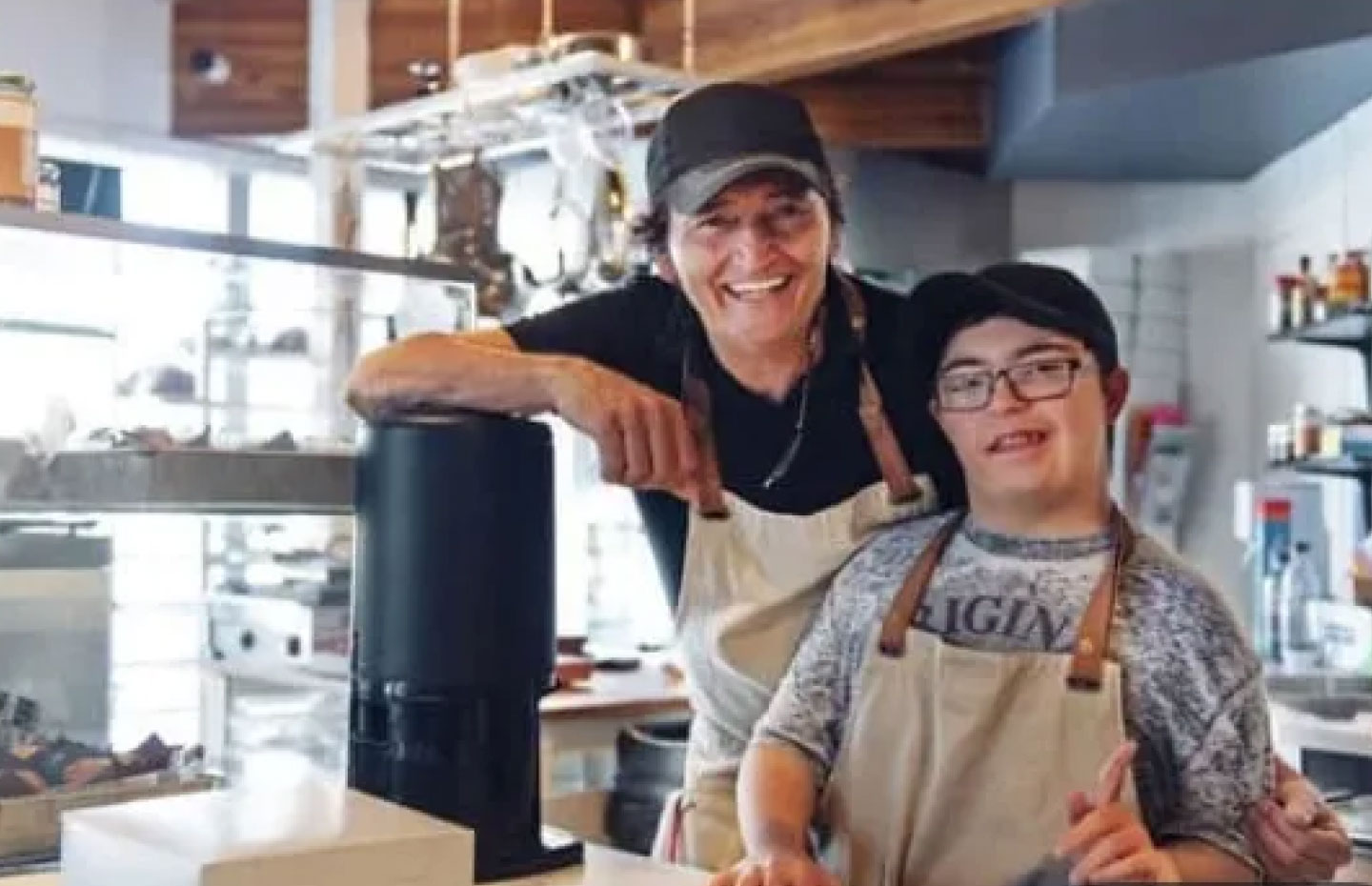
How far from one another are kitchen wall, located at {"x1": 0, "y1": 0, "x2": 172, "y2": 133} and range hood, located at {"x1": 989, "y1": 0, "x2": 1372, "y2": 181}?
2.49m

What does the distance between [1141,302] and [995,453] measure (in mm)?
3898

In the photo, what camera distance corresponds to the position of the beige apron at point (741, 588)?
1.72m

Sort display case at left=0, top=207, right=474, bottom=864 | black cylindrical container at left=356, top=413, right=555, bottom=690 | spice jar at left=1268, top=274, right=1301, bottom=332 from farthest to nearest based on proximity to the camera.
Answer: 1. spice jar at left=1268, top=274, right=1301, bottom=332
2. display case at left=0, top=207, right=474, bottom=864
3. black cylindrical container at left=356, top=413, right=555, bottom=690

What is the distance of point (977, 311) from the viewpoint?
1570 millimetres

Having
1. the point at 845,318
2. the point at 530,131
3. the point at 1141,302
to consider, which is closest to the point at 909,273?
the point at 1141,302

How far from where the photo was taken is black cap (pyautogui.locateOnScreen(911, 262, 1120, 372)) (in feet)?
5.06

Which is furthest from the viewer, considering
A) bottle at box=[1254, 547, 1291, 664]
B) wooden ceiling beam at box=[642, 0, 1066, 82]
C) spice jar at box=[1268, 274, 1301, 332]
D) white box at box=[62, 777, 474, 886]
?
spice jar at box=[1268, 274, 1301, 332]

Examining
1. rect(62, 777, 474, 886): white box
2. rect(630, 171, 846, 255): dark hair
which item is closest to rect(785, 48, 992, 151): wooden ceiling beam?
rect(630, 171, 846, 255): dark hair

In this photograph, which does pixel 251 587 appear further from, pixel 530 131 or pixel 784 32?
pixel 784 32

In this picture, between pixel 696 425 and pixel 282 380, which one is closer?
pixel 696 425

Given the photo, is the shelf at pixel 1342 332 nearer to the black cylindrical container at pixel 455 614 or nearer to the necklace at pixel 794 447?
the necklace at pixel 794 447

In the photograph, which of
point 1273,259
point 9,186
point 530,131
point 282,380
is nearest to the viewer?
point 9,186

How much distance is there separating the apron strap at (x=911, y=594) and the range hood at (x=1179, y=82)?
2.37 meters

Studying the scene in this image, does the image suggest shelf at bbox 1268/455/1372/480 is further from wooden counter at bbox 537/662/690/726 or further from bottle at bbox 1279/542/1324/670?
wooden counter at bbox 537/662/690/726
